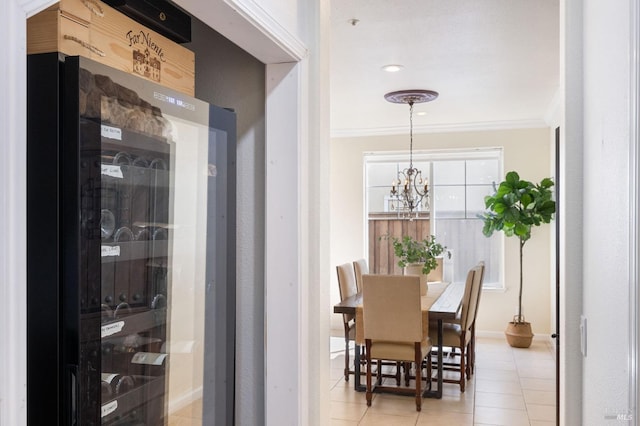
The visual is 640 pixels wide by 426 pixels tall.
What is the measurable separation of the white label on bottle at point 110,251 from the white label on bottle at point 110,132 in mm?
232

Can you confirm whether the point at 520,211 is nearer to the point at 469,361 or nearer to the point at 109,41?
the point at 469,361

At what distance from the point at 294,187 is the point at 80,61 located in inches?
38.0

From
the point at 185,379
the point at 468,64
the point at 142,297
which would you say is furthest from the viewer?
the point at 468,64

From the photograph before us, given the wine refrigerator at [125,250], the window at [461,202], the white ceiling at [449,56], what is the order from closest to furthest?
1. the wine refrigerator at [125,250]
2. the white ceiling at [449,56]
3. the window at [461,202]

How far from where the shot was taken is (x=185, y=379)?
58.0 inches

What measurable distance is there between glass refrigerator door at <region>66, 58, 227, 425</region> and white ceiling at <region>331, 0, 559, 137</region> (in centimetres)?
200

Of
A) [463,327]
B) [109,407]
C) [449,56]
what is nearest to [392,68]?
[449,56]

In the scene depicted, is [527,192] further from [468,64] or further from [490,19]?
[490,19]

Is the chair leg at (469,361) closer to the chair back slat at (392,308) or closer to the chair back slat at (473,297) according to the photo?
the chair back slat at (473,297)

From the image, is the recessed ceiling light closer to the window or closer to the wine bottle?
the window

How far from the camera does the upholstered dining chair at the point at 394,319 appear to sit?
4.11 meters

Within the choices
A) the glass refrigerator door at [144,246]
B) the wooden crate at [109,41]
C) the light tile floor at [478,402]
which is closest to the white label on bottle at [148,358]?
the glass refrigerator door at [144,246]

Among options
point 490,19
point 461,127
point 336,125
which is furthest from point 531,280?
point 490,19
